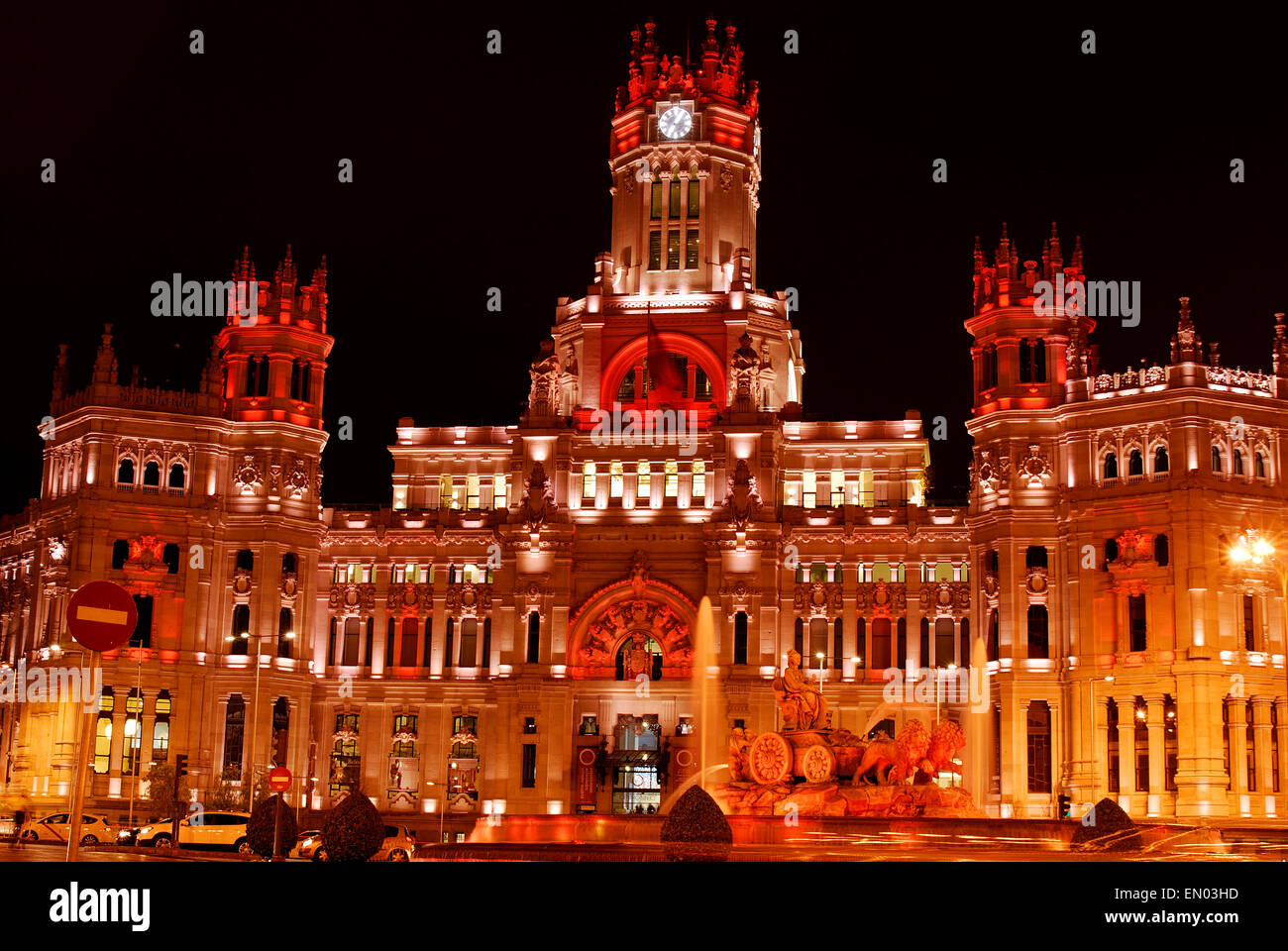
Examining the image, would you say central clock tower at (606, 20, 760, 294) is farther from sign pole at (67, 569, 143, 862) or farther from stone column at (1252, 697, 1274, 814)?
sign pole at (67, 569, 143, 862)

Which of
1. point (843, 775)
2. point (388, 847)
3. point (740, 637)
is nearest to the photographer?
point (843, 775)

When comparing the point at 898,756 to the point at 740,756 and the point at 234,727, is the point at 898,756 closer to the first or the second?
the point at 740,756

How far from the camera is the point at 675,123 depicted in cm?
11700

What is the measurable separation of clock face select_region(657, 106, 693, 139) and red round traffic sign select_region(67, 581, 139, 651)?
92.9 m

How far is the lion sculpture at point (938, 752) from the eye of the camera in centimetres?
5919

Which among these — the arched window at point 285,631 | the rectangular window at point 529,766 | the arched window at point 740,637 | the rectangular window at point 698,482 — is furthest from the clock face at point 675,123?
the rectangular window at point 529,766

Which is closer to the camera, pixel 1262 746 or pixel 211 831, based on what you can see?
pixel 211 831

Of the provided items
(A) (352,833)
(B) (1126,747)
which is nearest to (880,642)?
(B) (1126,747)

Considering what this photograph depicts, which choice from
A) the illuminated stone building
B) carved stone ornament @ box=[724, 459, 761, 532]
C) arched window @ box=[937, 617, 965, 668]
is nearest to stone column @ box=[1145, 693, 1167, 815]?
the illuminated stone building

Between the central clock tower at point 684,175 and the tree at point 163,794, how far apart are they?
43976 mm

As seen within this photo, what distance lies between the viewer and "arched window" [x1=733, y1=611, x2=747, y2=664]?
9738 centimetres

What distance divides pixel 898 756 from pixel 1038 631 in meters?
33.6

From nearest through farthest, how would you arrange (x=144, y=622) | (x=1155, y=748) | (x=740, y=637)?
(x=1155, y=748) < (x=144, y=622) < (x=740, y=637)
